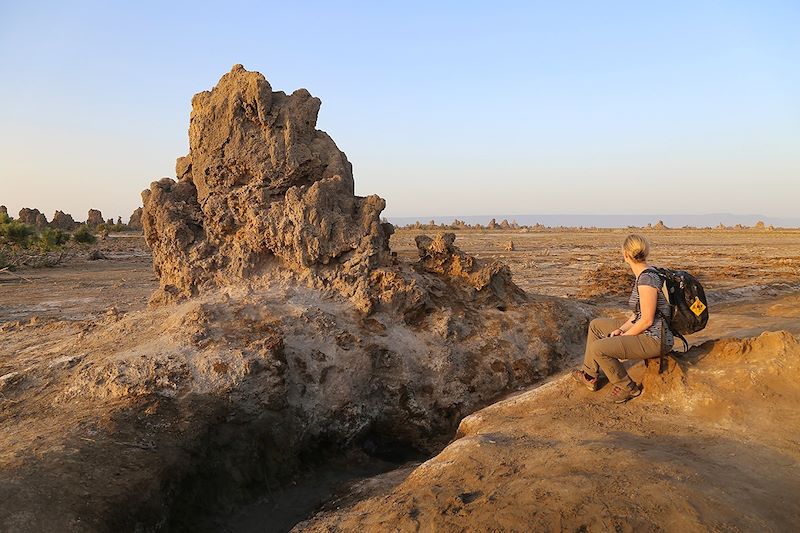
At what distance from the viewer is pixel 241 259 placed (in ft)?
25.2

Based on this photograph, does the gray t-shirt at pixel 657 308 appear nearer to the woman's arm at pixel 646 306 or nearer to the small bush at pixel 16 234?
the woman's arm at pixel 646 306

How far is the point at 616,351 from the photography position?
5164 millimetres

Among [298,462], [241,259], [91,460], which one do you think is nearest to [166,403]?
[91,460]

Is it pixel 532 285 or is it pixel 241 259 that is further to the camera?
pixel 532 285

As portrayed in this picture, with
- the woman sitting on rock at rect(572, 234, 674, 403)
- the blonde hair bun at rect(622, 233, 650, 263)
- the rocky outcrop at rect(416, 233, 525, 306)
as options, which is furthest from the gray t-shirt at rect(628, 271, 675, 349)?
the rocky outcrop at rect(416, 233, 525, 306)

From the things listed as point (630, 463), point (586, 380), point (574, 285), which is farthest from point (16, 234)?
point (630, 463)

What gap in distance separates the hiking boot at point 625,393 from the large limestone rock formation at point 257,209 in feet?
10.9

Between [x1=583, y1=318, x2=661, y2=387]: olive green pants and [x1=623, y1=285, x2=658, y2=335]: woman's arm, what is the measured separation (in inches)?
6.7

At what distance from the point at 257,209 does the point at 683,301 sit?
5.11 meters

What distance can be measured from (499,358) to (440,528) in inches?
158

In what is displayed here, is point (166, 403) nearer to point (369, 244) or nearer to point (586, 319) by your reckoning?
point (369, 244)

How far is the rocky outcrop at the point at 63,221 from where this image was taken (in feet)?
163

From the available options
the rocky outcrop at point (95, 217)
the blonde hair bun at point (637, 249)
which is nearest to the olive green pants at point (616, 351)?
the blonde hair bun at point (637, 249)

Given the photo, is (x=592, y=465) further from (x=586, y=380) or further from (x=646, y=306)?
(x=586, y=380)
